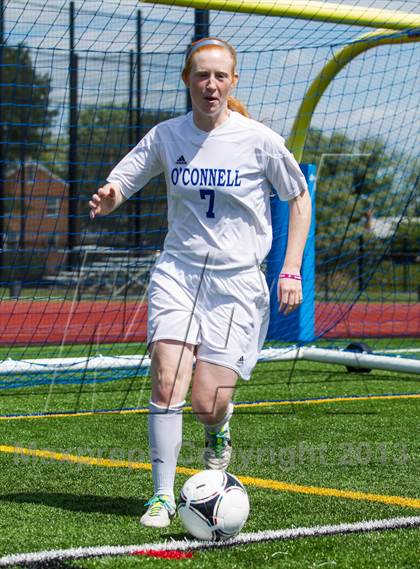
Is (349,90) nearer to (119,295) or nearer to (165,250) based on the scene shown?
(165,250)

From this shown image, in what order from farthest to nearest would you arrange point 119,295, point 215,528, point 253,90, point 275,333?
point 119,295, point 275,333, point 253,90, point 215,528

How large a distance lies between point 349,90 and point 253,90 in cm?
111

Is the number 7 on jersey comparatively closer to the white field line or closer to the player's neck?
the player's neck

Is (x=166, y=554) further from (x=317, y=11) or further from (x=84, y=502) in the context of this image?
(x=317, y=11)

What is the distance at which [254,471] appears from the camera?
19.1 feet

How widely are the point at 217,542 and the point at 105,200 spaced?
160 cm

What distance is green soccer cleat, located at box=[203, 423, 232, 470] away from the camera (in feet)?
16.6

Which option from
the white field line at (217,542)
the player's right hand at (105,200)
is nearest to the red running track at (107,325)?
the player's right hand at (105,200)

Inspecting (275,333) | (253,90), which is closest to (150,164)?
(253,90)

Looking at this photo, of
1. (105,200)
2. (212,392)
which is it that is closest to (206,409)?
(212,392)

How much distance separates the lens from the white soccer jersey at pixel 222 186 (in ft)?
15.6

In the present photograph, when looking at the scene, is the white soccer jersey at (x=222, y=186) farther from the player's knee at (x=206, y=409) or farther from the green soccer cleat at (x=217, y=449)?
the green soccer cleat at (x=217, y=449)

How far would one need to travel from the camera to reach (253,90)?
383 inches

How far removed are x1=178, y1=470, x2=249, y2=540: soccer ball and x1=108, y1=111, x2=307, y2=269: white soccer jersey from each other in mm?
977
